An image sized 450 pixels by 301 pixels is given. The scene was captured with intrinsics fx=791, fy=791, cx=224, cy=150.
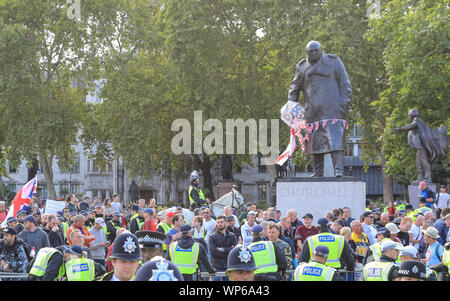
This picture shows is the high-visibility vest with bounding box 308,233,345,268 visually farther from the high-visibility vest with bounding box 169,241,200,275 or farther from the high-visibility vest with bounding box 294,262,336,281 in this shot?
the high-visibility vest with bounding box 294,262,336,281

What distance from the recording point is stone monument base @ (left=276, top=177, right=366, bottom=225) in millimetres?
18125

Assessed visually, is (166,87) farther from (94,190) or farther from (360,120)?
(94,190)

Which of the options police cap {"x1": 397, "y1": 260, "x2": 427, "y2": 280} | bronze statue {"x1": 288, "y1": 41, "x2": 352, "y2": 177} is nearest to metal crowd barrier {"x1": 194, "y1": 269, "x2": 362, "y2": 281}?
police cap {"x1": 397, "y1": 260, "x2": 427, "y2": 280}

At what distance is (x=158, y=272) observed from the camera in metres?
5.68

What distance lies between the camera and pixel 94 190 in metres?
74.9

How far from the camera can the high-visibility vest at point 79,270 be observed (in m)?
9.76

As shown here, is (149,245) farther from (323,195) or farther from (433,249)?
(323,195)

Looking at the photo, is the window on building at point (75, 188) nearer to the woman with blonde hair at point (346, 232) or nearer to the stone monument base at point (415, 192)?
the stone monument base at point (415, 192)

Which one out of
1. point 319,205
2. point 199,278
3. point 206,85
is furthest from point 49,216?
point 206,85

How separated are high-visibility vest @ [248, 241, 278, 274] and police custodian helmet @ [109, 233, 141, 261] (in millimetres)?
4068

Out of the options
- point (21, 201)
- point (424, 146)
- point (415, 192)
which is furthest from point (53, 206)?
point (424, 146)

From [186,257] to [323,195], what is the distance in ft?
24.6

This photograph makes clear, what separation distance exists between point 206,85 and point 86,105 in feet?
48.7

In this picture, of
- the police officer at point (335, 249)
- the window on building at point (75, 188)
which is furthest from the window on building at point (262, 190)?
the police officer at point (335, 249)
